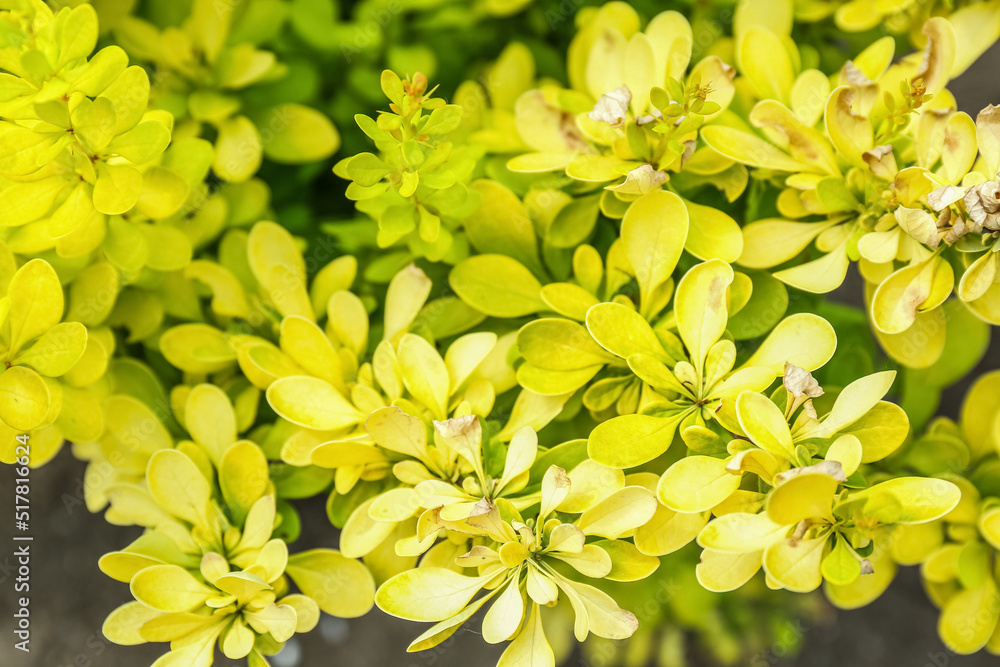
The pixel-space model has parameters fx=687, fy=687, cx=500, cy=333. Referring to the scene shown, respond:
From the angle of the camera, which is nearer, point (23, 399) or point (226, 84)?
point (23, 399)

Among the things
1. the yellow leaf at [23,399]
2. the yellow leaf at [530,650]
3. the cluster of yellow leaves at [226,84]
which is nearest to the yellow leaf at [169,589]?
the yellow leaf at [23,399]

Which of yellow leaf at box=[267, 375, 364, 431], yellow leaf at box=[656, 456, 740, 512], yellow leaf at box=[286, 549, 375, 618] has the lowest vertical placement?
yellow leaf at box=[286, 549, 375, 618]

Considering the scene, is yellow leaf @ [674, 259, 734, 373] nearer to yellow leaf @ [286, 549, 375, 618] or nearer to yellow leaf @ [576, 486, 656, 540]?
yellow leaf @ [576, 486, 656, 540]

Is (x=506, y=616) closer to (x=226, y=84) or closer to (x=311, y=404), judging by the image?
(x=311, y=404)

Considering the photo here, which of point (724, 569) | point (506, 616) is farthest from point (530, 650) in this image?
point (724, 569)

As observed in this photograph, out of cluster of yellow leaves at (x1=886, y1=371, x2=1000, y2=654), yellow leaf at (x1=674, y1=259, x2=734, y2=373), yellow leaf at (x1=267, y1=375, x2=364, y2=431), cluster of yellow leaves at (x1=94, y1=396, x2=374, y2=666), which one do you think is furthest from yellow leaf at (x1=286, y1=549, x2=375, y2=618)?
cluster of yellow leaves at (x1=886, y1=371, x2=1000, y2=654)

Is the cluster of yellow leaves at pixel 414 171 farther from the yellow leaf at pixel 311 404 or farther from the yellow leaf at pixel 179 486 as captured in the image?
the yellow leaf at pixel 179 486

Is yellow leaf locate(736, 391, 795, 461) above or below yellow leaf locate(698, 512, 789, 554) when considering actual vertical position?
above

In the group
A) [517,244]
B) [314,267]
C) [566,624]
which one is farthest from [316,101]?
[566,624]

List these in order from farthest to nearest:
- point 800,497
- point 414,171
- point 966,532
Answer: point 966,532
point 414,171
point 800,497

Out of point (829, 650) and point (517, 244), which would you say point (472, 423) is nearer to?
point (517, 244)
